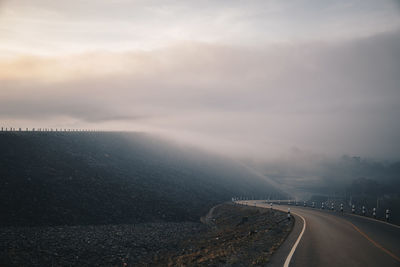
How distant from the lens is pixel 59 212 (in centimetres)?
3931

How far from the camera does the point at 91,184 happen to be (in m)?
53.0

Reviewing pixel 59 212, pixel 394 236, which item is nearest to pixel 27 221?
pixel 59 212

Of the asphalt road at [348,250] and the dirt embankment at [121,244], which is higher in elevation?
the asphalt road at [348,250]

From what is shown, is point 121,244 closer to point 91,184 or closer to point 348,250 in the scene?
point 348,250

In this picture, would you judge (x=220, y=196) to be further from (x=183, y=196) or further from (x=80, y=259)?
(x=80, y=259)

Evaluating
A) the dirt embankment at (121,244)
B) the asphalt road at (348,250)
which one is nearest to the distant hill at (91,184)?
the dirt embankment at (121,244)

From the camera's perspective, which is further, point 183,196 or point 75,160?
point 183,196

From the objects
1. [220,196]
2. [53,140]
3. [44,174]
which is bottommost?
[220,196]

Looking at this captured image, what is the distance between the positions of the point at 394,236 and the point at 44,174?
49437mm

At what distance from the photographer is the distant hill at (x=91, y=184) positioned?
40031 mm

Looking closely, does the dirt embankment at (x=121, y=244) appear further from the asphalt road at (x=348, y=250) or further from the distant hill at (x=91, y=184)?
the distant hill at (x=91, y=184)

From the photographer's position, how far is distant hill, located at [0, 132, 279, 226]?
131ft

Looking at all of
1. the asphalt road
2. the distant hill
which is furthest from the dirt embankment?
the distant hill

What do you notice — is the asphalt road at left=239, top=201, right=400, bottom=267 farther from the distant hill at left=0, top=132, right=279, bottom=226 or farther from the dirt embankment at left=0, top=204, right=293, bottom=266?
the distant hill at left=0, top=132, right=279, bottom=226
